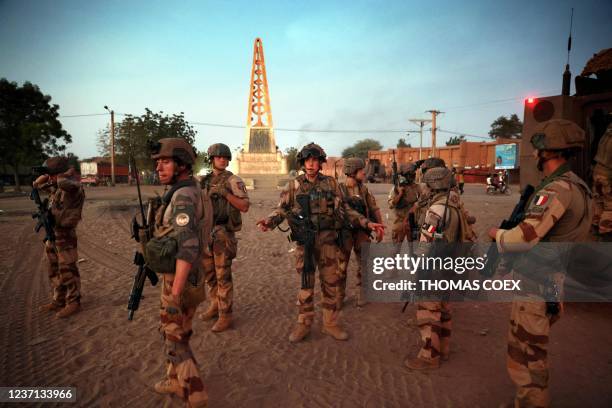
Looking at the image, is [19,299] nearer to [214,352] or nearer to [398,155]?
[214,352]

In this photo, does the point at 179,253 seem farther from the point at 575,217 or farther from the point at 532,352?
the point at 575,217

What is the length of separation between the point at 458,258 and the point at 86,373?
3.79m

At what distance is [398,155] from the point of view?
40.2 m

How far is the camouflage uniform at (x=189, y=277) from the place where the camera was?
2.39m

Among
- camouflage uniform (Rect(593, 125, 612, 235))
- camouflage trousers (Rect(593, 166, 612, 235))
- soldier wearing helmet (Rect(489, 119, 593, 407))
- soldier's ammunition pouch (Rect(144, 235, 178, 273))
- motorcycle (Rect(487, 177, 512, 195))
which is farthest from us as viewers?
motorcycle (Rect(487, 177, 512, 195))

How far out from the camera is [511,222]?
97.7 inches

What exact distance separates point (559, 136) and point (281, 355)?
125 inches

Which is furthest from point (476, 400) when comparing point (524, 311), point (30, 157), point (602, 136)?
point (30, 157)

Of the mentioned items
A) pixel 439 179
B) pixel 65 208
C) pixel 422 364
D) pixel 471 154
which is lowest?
pixel 422 364

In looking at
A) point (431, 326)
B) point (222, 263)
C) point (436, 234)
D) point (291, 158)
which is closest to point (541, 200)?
point (436, 234)

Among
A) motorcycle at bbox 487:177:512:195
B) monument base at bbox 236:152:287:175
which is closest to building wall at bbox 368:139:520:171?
motorcycle at bbox 487:177:512:195

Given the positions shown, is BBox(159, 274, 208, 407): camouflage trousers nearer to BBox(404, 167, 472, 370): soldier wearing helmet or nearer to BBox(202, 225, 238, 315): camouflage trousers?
BBox(202, 225, 238, 315): camouflage trousers

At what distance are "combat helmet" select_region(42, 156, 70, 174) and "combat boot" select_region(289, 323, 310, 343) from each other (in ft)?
12.4

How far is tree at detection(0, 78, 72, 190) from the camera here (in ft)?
83.2
